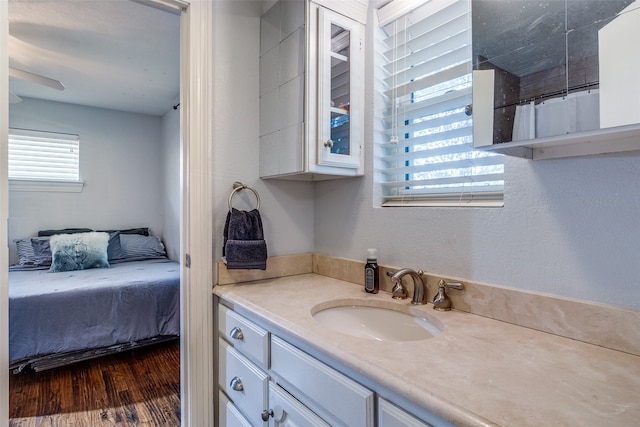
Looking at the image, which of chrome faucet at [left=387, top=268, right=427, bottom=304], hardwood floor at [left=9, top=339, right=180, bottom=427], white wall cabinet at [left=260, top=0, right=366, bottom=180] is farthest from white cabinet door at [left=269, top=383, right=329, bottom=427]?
hardwood floor at [left=9, top=339, right=180, bottom=427]

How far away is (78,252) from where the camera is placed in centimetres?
332

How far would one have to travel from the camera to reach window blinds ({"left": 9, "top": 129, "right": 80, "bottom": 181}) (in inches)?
149

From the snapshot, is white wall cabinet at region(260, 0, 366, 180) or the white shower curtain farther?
white wall cabinet at region(260, 0, 366, 180)

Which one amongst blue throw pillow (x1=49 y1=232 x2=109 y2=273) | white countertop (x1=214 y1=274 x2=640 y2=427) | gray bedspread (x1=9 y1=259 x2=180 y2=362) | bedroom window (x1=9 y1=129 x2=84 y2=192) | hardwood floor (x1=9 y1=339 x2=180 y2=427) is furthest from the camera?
bedroom window (x1=9 y1=129 x2=84 y2=192)

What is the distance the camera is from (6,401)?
123cm

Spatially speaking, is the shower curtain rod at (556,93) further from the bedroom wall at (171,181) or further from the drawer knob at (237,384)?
the bedroom wall at (171,181)

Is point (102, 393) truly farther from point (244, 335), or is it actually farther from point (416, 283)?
point (416, 283)

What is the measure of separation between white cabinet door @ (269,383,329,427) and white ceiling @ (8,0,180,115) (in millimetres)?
2038

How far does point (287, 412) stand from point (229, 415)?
502 mm

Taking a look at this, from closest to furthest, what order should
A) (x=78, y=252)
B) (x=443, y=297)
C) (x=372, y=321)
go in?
(x=443, y=297), (x=372, y=321), (x=78, y=252)

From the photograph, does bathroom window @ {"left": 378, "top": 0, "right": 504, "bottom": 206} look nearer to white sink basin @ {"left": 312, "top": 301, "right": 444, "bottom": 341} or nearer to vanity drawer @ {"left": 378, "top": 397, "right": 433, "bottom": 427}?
white sink basin @ {"left": 312, "top": 301, "right": 444, "bottom": 341}

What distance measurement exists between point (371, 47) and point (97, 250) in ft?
10.9

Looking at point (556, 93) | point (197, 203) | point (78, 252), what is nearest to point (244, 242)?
point (197, 203)

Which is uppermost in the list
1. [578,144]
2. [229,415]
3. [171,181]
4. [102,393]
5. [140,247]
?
[171,181]
